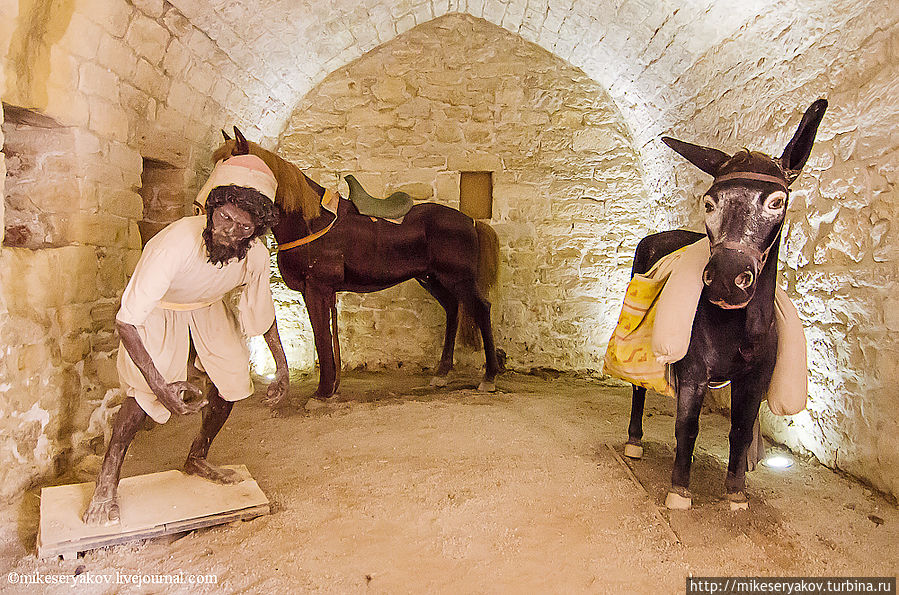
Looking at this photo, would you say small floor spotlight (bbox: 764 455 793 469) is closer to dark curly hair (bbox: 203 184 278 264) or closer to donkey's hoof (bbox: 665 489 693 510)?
donkey's hoof (bbox: 665 489 693 510)

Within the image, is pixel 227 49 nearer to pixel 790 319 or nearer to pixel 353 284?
pixel 353 284

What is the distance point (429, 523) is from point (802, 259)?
101 inches

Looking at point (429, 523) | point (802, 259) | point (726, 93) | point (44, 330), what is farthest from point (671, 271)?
point (44, 330)

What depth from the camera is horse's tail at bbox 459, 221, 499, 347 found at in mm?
5078

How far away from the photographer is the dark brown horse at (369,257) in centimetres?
413

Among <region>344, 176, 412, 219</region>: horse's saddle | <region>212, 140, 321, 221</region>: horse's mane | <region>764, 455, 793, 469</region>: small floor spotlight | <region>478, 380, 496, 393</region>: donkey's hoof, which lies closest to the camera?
<region>764, 455, 793, 469</region>: small floor spotlight

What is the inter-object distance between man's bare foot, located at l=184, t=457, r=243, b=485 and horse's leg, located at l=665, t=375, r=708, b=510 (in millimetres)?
2046

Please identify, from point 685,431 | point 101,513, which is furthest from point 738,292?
point 101,513

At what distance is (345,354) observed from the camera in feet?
18.7

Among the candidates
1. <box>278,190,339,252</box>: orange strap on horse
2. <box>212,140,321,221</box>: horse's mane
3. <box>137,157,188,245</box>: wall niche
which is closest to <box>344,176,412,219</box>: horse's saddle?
<box>278,190,339,252</box>: orange strap on horse

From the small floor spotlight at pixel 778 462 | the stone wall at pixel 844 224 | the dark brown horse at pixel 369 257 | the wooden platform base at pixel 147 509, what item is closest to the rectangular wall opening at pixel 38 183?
the dark brown horse at pixel 369 257

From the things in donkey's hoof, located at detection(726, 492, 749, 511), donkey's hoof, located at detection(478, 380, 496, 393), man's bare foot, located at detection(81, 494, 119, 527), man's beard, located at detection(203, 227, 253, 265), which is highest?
man's beard, located at detection(203, 227, 253, 265)

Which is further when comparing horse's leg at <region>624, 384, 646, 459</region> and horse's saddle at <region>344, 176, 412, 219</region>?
horse's saddle at <region>344, 176, 412, 219</region>

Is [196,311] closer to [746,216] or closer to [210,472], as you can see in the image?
[210,472]
